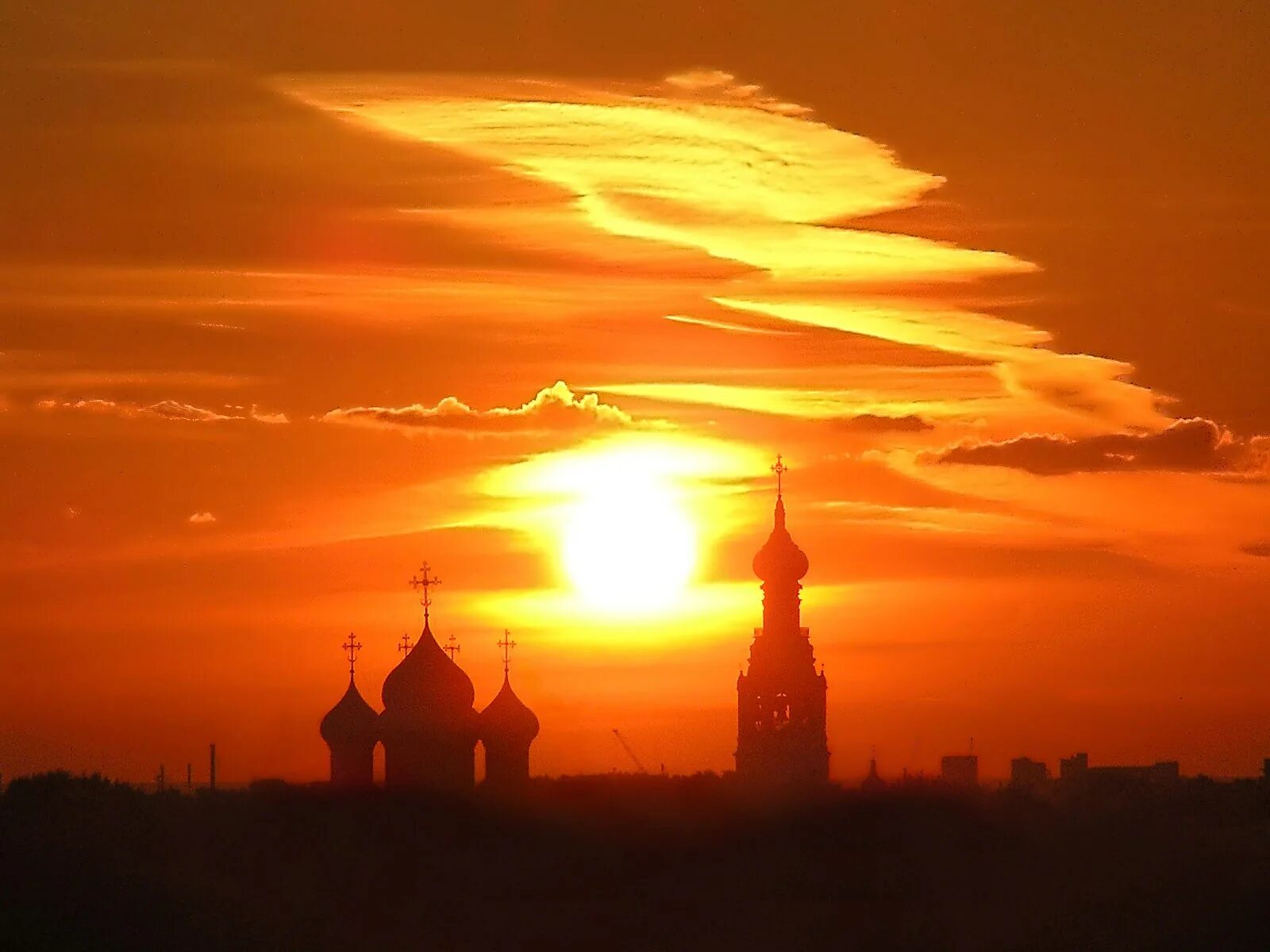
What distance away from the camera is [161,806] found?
4609 inches

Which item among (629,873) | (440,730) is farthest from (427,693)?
(629,873)

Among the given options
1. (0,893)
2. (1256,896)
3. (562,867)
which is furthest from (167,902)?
(1256,896)

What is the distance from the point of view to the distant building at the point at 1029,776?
143 metres

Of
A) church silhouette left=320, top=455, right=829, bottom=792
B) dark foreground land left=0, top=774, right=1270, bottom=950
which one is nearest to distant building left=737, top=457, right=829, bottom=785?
church silhouette left=320, top=455, right=829, bottom=792

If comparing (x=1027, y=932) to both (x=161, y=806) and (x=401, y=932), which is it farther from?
(x=161, y=806)

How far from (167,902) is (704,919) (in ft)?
55.7

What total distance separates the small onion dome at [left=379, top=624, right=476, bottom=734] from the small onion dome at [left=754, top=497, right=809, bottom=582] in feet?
107

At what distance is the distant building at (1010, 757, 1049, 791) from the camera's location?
14300 cm

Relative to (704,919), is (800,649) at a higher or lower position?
higher

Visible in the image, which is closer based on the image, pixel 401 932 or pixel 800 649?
pixel 401 932

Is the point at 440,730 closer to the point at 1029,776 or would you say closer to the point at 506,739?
the point at 506,739

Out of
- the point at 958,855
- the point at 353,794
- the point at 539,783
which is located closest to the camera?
the point at 958,855

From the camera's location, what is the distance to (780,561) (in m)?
170

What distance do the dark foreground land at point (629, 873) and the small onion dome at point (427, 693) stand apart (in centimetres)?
1938
